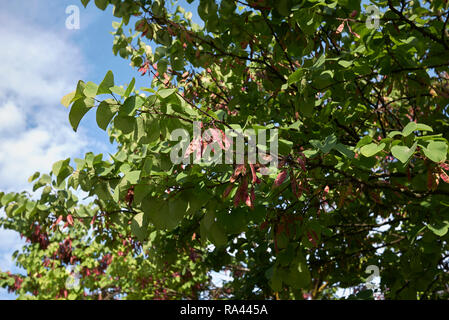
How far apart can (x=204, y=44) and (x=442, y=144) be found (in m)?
2.40

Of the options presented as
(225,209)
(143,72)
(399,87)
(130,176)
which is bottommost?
(225,209)

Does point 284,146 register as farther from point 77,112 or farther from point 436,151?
point 77,112

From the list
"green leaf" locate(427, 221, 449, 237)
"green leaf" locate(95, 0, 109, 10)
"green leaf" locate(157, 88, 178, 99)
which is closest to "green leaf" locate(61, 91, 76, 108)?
"green leaf" locate(157, 88, 178, 99)

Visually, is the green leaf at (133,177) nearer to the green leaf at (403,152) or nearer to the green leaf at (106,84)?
the green leaf at (106,84)

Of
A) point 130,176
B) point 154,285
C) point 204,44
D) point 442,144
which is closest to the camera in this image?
point 442,144

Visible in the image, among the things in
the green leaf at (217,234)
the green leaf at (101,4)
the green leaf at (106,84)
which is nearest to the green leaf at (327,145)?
the green leaf at (217,234)

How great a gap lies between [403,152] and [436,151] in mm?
121

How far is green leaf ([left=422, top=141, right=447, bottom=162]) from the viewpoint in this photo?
4.91 ft

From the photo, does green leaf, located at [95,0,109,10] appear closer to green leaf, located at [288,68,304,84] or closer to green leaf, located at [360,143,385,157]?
green leaf, located at [288,68,304,84]

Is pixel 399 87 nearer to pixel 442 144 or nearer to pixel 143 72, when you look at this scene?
pixel 442 144

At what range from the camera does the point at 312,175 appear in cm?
234

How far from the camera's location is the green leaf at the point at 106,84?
153cm

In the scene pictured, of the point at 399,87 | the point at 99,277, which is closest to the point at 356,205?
the point at 399,87

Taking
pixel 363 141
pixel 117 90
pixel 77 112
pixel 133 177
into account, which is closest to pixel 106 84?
pixel 117 90
